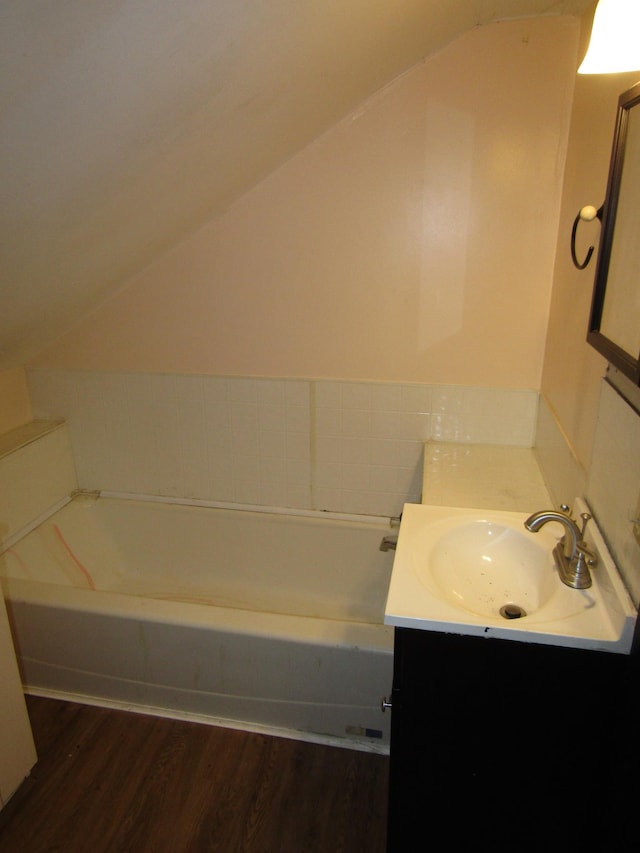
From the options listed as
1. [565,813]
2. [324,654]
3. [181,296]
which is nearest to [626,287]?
[565,813]

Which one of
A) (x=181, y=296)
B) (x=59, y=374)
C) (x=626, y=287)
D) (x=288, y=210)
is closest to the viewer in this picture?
(x=626, y=287)

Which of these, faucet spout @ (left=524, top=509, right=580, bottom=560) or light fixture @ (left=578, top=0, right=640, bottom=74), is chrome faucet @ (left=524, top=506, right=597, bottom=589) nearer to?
faucet spout @ (left=524, top=509, right=580, bottom=560)

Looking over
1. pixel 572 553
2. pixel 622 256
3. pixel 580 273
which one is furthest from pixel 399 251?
pixel 572 553

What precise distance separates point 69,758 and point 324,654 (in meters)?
0.93

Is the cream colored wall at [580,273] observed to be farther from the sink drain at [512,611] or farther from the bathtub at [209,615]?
the bathtub at [209,615]

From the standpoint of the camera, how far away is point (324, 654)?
70.9 inches

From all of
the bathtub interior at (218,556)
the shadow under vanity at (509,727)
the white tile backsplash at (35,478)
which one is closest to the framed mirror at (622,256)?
the shadow under vanity at (509,727)

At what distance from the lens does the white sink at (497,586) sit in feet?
3.65

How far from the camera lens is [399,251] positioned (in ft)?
7.20

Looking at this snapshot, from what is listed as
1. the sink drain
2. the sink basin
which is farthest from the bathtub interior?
the sink drain

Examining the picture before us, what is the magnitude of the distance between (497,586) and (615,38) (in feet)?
3.76

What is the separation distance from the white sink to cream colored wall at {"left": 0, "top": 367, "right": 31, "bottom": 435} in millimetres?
1943

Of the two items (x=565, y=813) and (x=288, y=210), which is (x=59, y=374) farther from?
(x=565, y=813)

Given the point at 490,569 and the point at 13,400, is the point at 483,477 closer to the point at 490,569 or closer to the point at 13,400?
the point at 490,569
